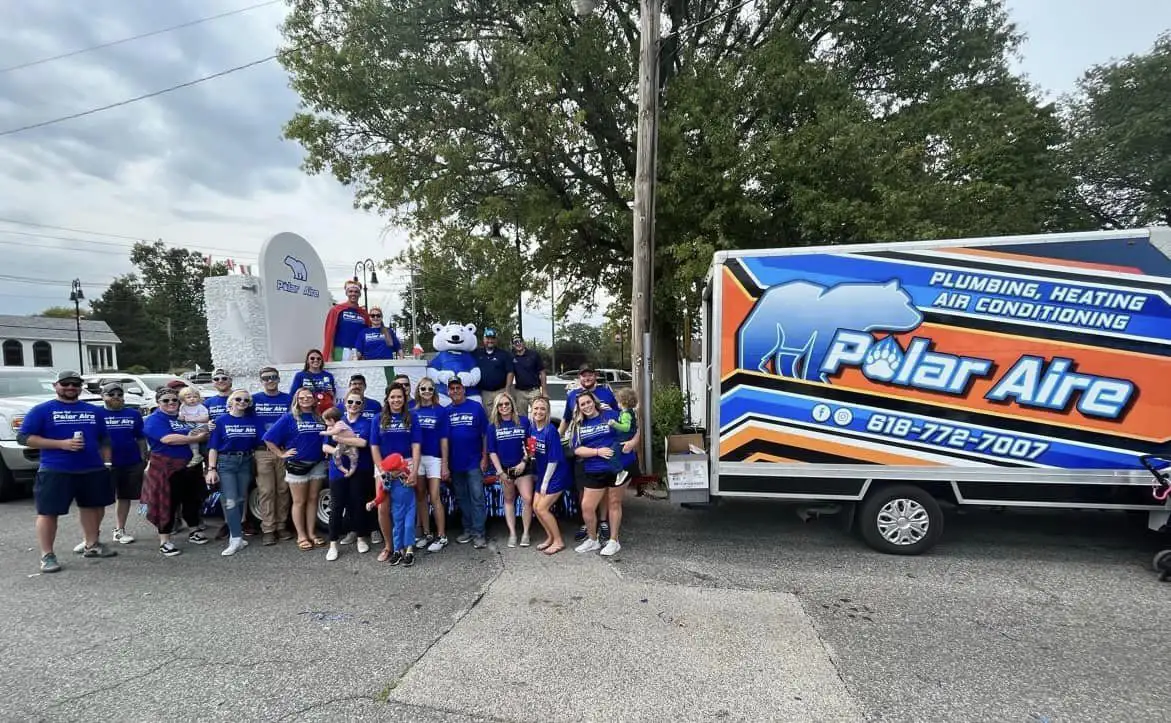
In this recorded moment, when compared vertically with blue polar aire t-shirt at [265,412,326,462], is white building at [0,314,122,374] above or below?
above

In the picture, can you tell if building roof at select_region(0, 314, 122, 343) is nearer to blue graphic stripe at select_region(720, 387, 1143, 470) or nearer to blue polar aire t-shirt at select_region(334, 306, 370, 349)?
blue polar aire t-shirt at select_region(334, 306, 370, 349)

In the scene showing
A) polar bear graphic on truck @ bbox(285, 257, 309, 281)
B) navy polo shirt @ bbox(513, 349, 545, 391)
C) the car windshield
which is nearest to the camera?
polar bear graphic on truck @ bbox(285, 257, 309, 281)

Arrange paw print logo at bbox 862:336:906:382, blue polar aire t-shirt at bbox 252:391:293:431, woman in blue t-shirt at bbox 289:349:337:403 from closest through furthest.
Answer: paw print logo at bbox 862:336:906:382 < blue polar aire t-shirt at bbox 252:391:293:431 < woman in blue t-shirt at bbox 289:349:337:403

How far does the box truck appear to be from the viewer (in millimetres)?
4203

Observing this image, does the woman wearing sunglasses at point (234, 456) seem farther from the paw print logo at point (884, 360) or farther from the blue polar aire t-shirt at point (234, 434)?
the paw print logo at point (884, 360)

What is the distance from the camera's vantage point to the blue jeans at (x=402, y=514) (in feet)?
15.6

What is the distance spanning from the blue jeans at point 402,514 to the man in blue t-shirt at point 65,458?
265 cm

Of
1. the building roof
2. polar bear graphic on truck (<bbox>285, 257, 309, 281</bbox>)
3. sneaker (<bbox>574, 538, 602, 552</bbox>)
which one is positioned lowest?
sneaker (<bbox>574, 538, 602, 552</bbox>)

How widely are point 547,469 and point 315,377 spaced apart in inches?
110

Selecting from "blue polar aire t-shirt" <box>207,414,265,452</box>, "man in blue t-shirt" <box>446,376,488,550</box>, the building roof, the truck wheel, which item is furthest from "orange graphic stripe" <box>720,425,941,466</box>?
the building roof

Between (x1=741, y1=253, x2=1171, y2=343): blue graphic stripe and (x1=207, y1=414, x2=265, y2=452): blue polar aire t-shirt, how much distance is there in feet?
16.0

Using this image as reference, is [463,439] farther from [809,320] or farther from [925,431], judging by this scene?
[925,431]

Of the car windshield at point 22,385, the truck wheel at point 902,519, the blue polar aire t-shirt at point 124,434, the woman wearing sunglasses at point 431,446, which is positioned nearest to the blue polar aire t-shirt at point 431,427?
the woman wearing sunglasses at point 431,446

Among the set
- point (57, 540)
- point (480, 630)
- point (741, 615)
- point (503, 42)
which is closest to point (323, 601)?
point (480, 630)
